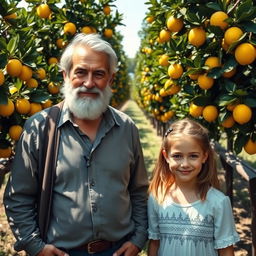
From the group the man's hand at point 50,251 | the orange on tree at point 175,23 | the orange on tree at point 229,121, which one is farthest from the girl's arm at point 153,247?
the orange on tree at point 175,23

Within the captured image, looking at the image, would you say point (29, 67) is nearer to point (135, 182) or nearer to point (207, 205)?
point (135, 182)

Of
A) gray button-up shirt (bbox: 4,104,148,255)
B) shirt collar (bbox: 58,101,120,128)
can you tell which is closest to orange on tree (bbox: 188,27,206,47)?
shirt collar (bbox: 58,101,120,128)

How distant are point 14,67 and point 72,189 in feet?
3.10

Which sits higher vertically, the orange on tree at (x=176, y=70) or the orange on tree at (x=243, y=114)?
the orange on tree at (x=176, y=70)

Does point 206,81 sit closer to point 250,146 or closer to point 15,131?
point 250,146

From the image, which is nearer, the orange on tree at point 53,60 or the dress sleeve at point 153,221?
the dress sleeve at point 153,221

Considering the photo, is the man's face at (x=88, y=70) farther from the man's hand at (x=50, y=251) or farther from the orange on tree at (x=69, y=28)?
the orange on tree at (x=69, y=28)

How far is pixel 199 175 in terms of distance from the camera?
94.0 inches

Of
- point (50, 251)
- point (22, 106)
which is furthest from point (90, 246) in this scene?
point (22, 106)

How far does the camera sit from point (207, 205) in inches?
88.0

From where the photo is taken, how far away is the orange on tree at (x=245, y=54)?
7.50 feet

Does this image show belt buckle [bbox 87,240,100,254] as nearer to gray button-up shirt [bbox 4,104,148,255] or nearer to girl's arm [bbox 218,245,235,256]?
gray button-up shirt [bbox 4,104,148,255]

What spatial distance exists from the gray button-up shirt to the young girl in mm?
253

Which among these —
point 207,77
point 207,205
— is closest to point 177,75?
point 207,77
